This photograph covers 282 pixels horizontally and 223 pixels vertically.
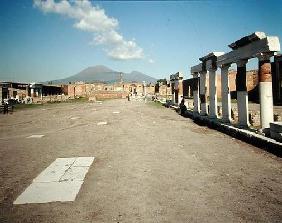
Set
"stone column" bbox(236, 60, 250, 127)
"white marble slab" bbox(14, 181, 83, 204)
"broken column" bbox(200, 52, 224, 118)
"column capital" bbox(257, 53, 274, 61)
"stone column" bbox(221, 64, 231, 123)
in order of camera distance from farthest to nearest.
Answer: "broken column" bbox(200, 52, 224, 118)
"stone column" bbox(221, 64, 231, 123)
"stone column" bbox(236, 60, 250, 127)
"column capital" bbox(257, 53, 274, 61)
"white marble slab" bbox(14, 181, 83, 204)

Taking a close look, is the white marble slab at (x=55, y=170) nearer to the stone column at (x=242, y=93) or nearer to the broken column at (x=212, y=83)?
the stone column at (x=242, y=93)

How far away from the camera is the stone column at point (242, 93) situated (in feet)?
40.3

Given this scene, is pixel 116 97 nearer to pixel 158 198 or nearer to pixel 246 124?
pixel 246 124

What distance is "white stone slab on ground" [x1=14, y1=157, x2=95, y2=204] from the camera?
5.27 m

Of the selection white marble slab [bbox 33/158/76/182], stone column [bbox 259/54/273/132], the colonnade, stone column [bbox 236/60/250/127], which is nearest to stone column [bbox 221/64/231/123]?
the colonnade

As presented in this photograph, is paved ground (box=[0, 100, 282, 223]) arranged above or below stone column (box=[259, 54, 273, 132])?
below

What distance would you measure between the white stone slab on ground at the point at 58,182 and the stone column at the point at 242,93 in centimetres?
703

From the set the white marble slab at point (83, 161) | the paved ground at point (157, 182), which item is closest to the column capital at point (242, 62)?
the paved ground at point (157, 182)

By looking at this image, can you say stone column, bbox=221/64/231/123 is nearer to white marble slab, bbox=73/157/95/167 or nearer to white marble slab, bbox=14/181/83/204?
white marble slab, bbox=73/157/95/167

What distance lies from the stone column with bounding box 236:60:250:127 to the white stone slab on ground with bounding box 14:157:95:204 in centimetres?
703

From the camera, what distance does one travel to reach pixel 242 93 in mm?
12539

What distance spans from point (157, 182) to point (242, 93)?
796 cm

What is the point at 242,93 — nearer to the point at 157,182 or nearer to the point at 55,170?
the point at 157,182

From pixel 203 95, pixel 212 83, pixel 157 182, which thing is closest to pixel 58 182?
pixel 157 182
